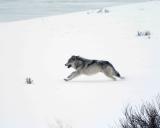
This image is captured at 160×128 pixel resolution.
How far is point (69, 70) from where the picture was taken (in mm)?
11062

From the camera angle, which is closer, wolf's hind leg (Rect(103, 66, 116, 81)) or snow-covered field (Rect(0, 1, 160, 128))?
snow-covered field (Rect(0, 1, 160, 128))

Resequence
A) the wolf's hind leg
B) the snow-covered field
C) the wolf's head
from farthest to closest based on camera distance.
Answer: the wolf's head < the wolf's hind leg < the snow-covered field

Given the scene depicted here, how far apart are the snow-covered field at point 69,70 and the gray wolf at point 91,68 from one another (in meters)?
0.15

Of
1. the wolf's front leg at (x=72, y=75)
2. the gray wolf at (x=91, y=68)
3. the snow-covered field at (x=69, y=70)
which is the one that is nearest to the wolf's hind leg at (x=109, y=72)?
the gray wolf at (x=91, y=68)

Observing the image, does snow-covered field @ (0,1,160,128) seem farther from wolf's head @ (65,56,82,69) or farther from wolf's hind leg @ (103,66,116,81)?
wolf's head @ (65,56,82,69)

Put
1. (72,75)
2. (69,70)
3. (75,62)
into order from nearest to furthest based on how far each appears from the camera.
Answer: (72,75) < (75,62) < (69,70)

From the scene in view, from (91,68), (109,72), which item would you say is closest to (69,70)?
(91,68)

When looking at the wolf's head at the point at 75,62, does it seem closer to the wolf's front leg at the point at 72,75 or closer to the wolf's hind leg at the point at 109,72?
the wolf's front leg at the point at 72,75

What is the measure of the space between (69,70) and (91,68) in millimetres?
1001

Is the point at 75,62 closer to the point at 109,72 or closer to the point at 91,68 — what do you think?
the point at 91,68

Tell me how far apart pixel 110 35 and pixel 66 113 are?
798 centimetres

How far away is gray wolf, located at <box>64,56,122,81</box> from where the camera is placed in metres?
10.0

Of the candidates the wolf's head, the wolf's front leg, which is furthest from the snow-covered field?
the wolf's head

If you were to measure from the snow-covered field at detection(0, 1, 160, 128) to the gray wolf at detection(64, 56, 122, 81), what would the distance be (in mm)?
147
